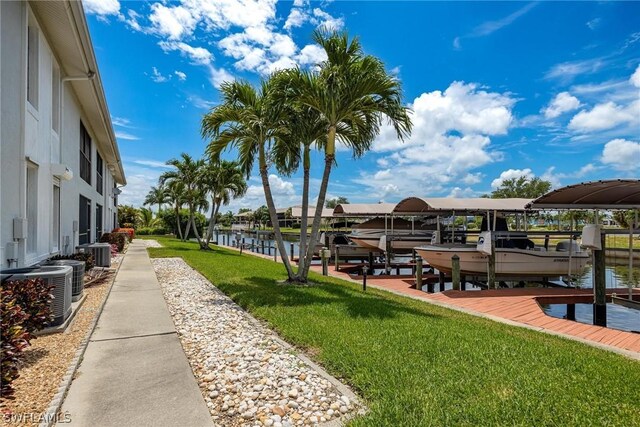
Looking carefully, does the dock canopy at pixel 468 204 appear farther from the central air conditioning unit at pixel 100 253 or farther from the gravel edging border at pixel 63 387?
the central air conditioning unit at pixel 100 253

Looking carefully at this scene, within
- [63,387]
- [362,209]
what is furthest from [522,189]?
[63,387]

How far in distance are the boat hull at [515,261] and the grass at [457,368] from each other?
5.75 m

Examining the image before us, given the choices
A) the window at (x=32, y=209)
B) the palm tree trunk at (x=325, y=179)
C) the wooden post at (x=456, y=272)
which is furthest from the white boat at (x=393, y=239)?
the window at (x=32, y=209)

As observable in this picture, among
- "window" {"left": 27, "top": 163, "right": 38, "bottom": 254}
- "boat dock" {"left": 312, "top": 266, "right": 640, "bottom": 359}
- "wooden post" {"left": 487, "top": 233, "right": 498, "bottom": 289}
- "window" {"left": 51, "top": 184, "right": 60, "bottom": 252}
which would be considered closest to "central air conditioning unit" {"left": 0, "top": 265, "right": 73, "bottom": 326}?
"window" {"left": 27, "top": 163, "right": 38, "bottom": 254}

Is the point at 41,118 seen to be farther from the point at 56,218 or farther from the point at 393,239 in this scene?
the point at 393,239

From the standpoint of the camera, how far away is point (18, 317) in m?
3.38

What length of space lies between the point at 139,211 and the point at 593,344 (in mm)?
52646

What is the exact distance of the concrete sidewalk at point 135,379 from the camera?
300cm

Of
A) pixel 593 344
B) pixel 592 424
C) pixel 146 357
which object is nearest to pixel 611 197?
pixel 593 344

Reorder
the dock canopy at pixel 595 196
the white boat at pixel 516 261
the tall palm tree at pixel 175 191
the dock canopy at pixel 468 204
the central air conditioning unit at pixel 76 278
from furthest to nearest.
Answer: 1. the tall palm tree at pixel 175 191
2. the dock canopy at pixel 468 204
3. the white boat at pixel 516 261
4. the dock canopy at pixel 595 196
5. the central air conditioning unit at pixel 76 278

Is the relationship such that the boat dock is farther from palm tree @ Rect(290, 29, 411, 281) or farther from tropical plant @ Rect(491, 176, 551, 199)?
tropical plant @ Rect(491, 176, 551, 199)

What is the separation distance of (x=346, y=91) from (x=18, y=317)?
7874 millimetres

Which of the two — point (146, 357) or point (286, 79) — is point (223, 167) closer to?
point (286, 79)

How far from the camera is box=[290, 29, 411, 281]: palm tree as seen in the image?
29.1 ft
